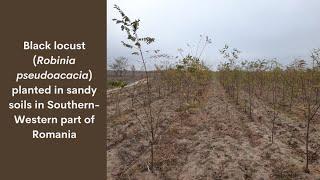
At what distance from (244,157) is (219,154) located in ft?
2.01

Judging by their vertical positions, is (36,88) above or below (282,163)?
above

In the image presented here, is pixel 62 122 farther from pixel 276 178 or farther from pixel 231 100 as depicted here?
pixel 231 100

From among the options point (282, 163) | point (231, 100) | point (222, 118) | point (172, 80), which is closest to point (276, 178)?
point (282, 163)

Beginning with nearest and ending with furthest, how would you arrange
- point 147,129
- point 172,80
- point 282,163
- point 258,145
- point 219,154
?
point 282,163 < point 219,154 < point 258,145 < point 147,129 < point 172,80

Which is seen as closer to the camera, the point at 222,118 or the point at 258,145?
the point at 258,145

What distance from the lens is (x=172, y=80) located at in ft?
79.9

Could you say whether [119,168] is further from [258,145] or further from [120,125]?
[120,125]

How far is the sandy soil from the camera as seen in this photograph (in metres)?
9.17

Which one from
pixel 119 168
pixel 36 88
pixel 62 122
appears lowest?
pixel 119 168

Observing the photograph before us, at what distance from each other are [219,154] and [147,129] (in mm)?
3783

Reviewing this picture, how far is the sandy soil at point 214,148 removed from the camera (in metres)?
9.17

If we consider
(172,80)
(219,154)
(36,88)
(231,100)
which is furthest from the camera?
(172,80)

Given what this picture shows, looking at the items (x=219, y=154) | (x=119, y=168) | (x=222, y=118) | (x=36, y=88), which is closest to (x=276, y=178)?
(x=219, y=154)

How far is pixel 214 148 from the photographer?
10656 millimetres
